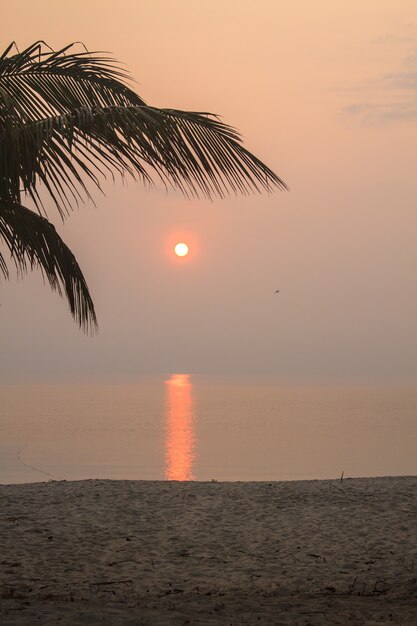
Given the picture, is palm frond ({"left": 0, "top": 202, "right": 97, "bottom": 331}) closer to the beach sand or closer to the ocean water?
the beach sand

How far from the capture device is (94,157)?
5.54m

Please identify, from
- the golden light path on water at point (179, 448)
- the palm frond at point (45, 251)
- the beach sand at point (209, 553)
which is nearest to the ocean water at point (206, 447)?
the golden light path on water at point (179, 448)

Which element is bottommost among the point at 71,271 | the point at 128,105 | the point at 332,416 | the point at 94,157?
the point at 332,416

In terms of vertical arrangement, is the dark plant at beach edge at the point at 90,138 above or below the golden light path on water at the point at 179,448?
above

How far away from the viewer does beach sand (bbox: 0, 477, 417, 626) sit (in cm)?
659

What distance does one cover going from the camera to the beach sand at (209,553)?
659 cm

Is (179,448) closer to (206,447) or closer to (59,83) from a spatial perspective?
(206,447)

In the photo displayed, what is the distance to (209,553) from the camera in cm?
877

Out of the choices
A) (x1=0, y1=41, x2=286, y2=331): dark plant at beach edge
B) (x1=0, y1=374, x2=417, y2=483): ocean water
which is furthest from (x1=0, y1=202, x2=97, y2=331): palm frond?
(x1=0, y1=374, x2=417, y2=483): ocean water

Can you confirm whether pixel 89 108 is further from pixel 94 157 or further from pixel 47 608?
pixel 47 608

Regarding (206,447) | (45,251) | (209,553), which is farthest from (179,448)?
(45,251)

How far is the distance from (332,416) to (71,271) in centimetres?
5296

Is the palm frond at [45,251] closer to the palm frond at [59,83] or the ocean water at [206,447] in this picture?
the palm frond at [59,83]

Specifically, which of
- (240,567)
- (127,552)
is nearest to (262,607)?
(240,567)
